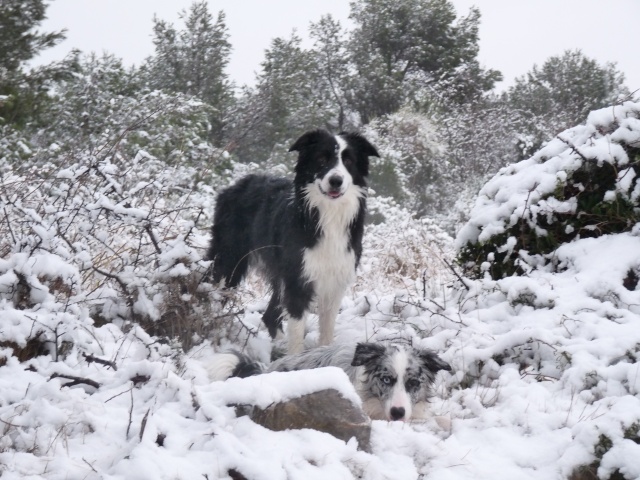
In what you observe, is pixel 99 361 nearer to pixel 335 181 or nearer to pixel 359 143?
pixel 335 181

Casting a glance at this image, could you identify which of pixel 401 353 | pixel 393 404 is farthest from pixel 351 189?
pixel 393 404

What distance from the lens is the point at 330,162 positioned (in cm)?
570

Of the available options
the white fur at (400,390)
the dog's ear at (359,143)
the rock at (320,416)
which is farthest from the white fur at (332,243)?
the rock at (320,416)

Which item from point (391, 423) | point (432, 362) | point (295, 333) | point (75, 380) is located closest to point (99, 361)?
point (75, 380)

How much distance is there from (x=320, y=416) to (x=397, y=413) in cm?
A: 102

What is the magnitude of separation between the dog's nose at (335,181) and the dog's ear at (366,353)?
1.56 m

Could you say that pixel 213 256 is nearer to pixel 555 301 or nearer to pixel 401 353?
pixel 401 353

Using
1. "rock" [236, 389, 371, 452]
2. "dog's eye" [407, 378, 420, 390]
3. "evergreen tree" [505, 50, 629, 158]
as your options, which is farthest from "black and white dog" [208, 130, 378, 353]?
"evergreen tree" [505, 50, 629, 158]

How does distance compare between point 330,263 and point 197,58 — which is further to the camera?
point 197,58

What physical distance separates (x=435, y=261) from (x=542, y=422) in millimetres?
5124

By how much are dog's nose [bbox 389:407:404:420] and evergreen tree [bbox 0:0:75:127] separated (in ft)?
32.8

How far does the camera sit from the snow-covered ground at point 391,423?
2809 millimetres

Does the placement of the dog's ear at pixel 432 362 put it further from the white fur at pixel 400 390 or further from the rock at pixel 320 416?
the rock at pixel 320 416

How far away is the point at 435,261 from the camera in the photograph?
28.8 ft
